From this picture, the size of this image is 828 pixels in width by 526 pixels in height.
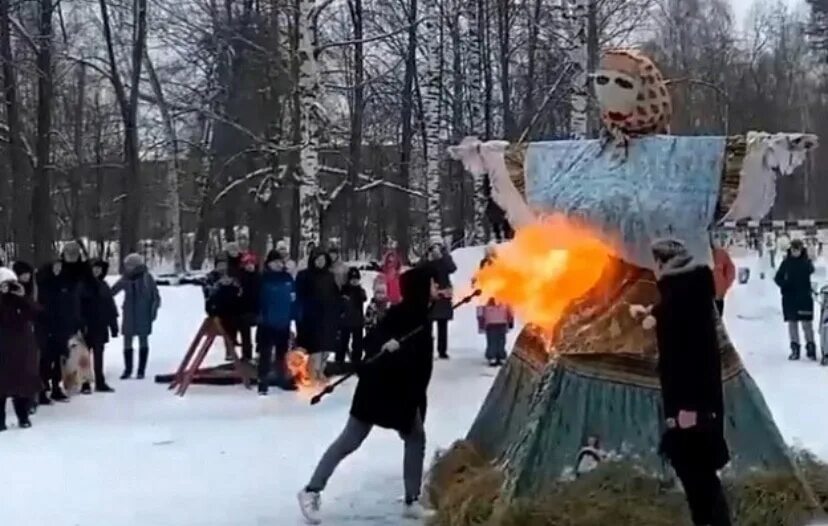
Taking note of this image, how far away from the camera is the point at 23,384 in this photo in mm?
11258

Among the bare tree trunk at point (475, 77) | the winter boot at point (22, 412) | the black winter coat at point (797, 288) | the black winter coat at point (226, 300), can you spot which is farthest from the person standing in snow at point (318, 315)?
the bare tree trunk at point (475, 77)

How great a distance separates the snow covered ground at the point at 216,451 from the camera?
792 cm

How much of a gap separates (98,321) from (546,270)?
779cm

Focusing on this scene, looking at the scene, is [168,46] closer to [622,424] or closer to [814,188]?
[622,424]

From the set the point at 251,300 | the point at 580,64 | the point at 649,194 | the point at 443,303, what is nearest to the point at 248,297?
the point at 251,300

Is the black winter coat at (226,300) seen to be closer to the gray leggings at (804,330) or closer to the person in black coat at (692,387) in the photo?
the gray leggings at (804,330)

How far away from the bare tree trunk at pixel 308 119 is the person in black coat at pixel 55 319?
4.44 meters

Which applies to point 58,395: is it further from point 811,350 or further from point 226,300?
point 811,350

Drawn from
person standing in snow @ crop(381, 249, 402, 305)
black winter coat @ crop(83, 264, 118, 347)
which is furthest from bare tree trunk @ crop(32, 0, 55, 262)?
black winter coat @ crop(83, 264, 118, 347)

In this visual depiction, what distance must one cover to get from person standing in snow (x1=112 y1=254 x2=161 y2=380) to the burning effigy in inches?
326

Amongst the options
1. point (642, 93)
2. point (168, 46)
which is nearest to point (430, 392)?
point (642, 93)

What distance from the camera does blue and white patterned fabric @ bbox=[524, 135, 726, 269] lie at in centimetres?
685

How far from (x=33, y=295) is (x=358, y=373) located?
5755 mm

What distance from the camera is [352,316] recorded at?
14.6m
